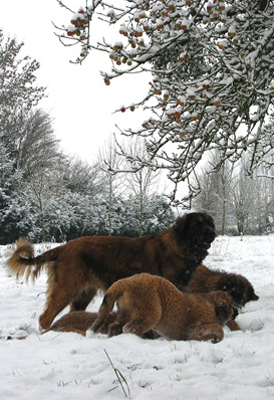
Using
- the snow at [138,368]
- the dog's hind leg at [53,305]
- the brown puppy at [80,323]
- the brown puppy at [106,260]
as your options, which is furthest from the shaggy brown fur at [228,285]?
the dog's hind leg at [53,305]

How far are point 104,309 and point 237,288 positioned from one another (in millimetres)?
2236

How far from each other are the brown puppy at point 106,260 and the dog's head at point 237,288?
64 centimetres

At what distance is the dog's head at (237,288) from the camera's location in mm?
5039

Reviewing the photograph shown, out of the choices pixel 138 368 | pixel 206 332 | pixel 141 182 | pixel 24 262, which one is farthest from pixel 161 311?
pixel 141 182

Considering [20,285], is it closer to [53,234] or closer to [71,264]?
[71,264]

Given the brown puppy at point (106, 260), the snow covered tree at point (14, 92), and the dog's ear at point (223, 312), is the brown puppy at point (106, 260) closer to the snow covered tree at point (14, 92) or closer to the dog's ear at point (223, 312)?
the dog's ear at point (223, 312)

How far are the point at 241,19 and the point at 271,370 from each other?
4.11m

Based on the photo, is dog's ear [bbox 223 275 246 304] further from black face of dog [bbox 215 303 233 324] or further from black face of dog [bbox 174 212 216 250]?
black face of dog [bbox 215 303 233 324]

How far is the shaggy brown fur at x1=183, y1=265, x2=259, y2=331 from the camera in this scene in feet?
16.5

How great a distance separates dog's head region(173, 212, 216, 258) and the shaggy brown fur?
545mm

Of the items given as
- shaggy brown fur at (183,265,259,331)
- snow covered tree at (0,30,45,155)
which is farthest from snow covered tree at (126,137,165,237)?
shaggy brown fur at (183,265,259,331)

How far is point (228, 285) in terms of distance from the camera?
5270mm

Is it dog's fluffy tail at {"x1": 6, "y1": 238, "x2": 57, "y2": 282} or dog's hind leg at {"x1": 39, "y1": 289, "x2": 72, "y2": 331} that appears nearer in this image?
dog's hind leg at {"x1": 39, "y1": 289, "x2": 72, "y2": 331}

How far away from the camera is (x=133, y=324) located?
3.75 meters
